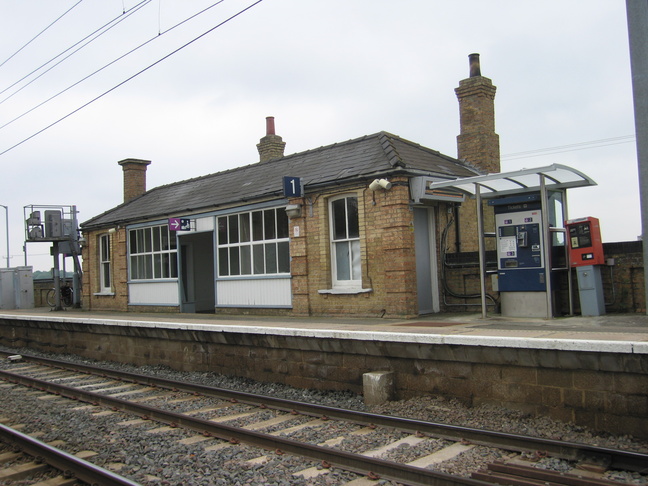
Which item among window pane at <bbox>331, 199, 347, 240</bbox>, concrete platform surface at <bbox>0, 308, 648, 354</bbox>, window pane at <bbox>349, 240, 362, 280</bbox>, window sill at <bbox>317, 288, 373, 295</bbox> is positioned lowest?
concrete platform surface at <bbox>0, 308, 648, 354</bbox>

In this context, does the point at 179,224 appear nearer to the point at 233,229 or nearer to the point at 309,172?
the point at 233,229

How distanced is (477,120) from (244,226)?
7.02 m

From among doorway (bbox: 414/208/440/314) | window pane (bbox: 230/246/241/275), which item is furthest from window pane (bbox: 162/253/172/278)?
doorway (bbox: 414/208/440/314)

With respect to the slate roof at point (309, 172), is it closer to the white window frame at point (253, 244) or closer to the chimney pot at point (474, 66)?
the white window frame at point (253, 244)

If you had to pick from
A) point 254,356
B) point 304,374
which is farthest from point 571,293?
point 254,356

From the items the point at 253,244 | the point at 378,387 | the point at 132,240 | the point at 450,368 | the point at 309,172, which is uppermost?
the point at 309,172

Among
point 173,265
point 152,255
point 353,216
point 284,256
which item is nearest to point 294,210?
point 284,256

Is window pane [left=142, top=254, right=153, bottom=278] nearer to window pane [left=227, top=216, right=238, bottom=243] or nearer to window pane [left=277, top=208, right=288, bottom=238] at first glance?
window pane [left=227, top=216, right=238, bottom=243]

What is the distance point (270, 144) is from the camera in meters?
24.2

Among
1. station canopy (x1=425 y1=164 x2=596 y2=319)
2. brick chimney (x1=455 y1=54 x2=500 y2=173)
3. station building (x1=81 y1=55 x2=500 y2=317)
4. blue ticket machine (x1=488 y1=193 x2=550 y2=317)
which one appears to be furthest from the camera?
brick chimney (x1=455 y1=54 x2=500 y2=173)

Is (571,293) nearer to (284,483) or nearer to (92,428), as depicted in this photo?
(284,483)

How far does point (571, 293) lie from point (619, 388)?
15.8 ft

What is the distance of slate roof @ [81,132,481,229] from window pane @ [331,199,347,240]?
1.94 feet

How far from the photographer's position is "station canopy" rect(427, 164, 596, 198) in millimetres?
10578
